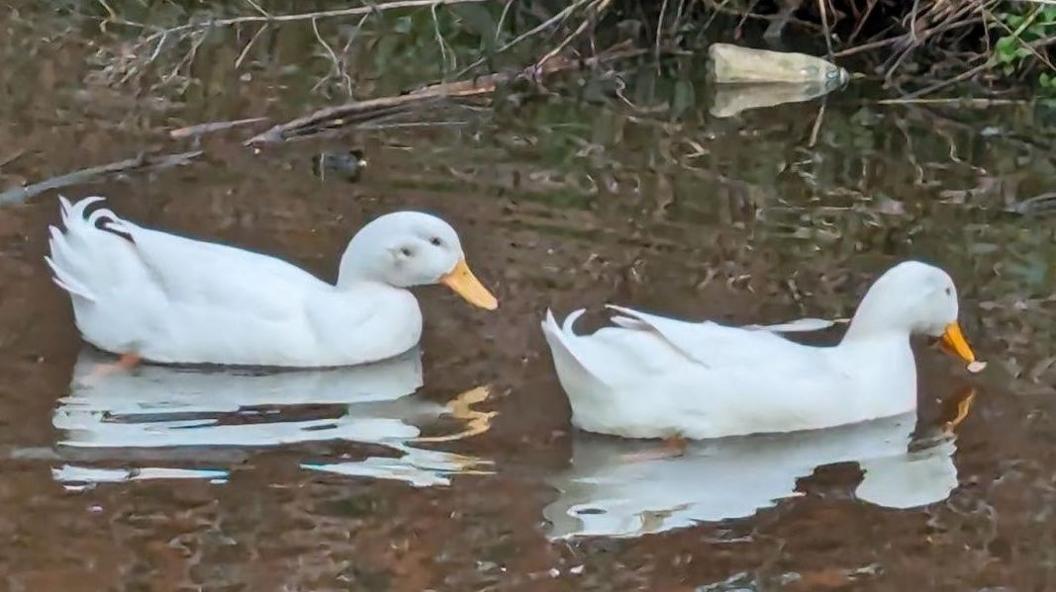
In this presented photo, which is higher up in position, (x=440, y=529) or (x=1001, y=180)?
(x=440, y=529)

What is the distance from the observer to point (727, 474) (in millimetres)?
5195

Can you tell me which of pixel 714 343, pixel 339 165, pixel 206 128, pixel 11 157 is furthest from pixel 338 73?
pixel 714 343

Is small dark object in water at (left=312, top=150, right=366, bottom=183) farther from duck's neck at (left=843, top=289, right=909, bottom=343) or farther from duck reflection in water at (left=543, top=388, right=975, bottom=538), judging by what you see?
duck's neck at (left=843, top=289, right=909, bottom=343)

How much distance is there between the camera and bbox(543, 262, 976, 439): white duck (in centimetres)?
524

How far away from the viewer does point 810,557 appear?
4.73 meters

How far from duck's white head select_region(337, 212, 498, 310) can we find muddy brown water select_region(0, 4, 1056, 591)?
0.80 ft

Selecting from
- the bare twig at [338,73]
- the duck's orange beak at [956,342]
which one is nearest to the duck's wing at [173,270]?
the duck's orange beak at [956,342]

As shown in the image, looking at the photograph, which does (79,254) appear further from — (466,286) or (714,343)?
(714,343)

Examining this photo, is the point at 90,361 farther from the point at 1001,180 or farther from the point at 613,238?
the point at 1001,180

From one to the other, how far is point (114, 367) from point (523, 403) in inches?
53.3

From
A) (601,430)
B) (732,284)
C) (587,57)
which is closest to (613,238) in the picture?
(732,284)

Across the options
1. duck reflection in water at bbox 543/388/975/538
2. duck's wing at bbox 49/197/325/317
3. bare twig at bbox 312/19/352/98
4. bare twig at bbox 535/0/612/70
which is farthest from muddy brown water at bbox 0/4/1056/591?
bare twig at bbox 535/0/612/70

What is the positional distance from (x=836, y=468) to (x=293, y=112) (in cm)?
451

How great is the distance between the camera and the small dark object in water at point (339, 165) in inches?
305
